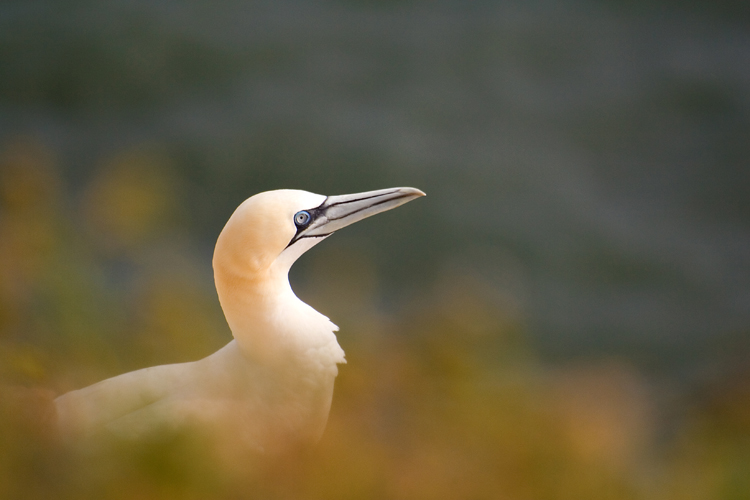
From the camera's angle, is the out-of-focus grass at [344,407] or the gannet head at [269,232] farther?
the gannet head at [269,232]

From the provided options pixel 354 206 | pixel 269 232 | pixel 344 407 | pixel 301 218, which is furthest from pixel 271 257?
pixel 344 407

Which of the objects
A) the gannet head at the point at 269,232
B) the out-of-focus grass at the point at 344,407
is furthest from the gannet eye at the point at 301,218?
the out-of-focus grass at the point at 344,407

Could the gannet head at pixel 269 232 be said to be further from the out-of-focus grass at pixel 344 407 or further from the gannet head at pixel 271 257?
the out-of-focus grass at pixel 344 407

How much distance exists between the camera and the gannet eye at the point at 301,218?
245cm

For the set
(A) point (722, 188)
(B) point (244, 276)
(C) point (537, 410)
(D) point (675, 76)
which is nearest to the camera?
(C) point (537, 410)

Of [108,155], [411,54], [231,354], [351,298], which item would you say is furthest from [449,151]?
[351,298]

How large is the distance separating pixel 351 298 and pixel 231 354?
1348 millimetres

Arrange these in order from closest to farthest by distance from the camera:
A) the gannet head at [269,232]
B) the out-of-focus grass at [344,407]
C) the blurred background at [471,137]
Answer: the out-of-focus grass at [344,407] → the gannet head at [269,232] → the blurred background at [471,137]

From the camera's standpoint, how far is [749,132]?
5520 millimetres

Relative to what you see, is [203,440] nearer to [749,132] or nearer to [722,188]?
[722,188]

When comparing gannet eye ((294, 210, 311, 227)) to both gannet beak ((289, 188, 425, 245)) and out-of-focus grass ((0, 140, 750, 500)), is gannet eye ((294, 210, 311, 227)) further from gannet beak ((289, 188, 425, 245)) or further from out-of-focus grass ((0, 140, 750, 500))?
out-of-focus grass ((0, 140, 750, 500))

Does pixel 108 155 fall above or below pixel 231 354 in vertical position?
above

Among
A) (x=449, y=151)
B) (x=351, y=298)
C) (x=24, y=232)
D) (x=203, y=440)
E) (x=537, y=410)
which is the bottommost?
(x=537, y=410)

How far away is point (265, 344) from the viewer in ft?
7.86
